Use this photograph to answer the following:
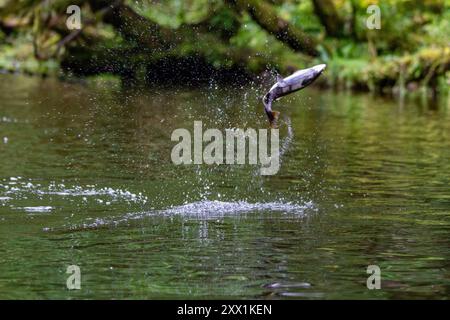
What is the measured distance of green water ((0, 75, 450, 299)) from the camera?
827 cm

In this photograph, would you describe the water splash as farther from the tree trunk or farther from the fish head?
the tree trunk

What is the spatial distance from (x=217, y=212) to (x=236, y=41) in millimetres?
21651

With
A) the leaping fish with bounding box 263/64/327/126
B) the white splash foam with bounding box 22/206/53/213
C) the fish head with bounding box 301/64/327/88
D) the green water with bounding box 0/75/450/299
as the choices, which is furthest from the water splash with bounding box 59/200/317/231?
the fish head with bounding box 301/64/327/88

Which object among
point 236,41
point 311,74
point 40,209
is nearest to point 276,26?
point 236,41

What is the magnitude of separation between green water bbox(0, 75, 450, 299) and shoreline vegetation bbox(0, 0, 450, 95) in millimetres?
6235

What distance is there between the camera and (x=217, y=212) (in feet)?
37.7

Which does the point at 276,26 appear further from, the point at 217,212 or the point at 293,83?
the point at 217,212

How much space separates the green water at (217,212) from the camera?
8.27 m

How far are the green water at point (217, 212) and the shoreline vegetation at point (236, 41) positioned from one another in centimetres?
623

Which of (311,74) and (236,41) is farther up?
(236,41)

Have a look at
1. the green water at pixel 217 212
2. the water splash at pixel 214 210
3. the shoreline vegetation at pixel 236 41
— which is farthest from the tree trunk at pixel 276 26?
the water splash at pixel 214 210

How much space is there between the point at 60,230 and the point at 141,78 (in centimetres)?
1637

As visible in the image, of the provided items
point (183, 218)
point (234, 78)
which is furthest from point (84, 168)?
point (234, 78)
